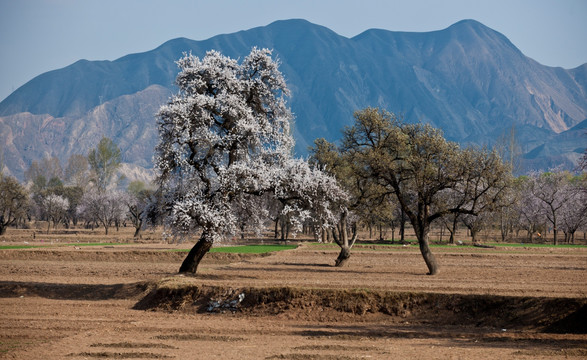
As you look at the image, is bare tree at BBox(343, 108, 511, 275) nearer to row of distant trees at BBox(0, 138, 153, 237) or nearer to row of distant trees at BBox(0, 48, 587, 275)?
row of distant trees at BBox(0, 48, 587, 275)

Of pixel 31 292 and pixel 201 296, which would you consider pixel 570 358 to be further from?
pixel 31 292

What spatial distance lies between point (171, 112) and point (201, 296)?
10.6 metres

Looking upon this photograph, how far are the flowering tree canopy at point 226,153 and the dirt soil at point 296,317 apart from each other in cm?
399

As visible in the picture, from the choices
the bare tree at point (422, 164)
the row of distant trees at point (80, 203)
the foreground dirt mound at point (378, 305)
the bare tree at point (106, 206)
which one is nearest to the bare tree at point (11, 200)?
the row of distant trees at point (80, 203)

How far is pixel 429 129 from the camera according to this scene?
41.4 m

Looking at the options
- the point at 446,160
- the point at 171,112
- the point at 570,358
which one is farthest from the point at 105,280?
the point at 570,358

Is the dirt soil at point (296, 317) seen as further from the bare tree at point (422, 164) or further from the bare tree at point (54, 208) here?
the bare tree at point (54, 208)

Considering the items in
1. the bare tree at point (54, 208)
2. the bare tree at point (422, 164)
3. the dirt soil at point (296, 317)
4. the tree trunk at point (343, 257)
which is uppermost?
the bare tree at point (422, 164)

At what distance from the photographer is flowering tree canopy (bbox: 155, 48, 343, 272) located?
33250 millimetres

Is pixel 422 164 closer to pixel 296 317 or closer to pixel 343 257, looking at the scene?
pixel 343 257

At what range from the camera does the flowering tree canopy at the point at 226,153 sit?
33.2m

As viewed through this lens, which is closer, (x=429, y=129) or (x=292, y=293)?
(x=292, y=293)

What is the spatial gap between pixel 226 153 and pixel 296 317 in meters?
12.4

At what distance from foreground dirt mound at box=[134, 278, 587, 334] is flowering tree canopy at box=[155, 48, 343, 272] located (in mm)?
4334
